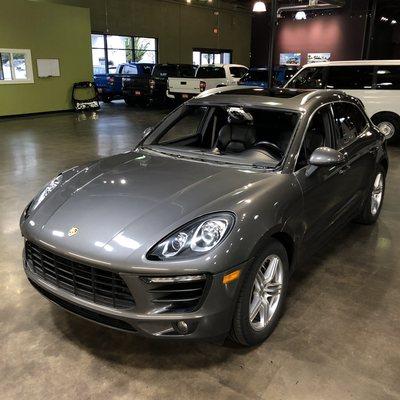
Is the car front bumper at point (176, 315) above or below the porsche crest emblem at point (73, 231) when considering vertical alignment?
below

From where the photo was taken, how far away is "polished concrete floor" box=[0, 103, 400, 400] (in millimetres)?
2344

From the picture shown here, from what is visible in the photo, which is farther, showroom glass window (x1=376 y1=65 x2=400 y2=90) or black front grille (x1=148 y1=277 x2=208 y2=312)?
showroom glass window (x1=376 y1=65 x2=400 y2=90)

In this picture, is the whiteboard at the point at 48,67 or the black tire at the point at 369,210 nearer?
the black tire at the point at 369,210

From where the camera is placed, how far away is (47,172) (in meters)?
7.27

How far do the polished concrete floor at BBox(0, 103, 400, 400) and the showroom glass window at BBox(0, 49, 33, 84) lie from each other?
1218 centimetres

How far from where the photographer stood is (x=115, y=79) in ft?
60.6

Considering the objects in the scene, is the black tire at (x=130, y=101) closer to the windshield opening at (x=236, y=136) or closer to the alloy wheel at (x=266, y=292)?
the windshield opening at (x=236, y=136)

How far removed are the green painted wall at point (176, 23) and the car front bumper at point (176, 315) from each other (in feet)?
60.7

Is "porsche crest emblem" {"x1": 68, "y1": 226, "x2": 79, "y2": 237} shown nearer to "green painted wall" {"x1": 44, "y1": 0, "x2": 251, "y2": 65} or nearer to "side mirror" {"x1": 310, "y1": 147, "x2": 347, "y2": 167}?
"side mirror" {"x1": 310, "y1": 147, "x2": 347, "y2": 167}

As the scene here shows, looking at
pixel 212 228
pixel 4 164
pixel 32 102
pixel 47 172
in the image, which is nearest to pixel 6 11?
pixel 32 102

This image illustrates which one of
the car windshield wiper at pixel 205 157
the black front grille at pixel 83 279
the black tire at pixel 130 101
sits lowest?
the black tire at pixel 130 101

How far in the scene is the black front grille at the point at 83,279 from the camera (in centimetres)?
227

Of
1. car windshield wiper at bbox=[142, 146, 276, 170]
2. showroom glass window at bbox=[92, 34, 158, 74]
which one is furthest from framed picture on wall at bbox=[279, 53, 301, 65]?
car windshield wiper at bbox=[142, 146, 276, 170]

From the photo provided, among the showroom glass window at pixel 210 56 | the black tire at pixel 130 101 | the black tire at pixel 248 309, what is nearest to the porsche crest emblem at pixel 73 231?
the black tire at pixel 248 309
